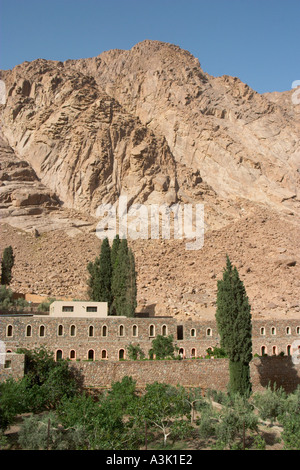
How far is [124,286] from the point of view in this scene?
3991 cm

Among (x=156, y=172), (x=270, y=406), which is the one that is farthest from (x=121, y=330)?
(x=156, y=172)

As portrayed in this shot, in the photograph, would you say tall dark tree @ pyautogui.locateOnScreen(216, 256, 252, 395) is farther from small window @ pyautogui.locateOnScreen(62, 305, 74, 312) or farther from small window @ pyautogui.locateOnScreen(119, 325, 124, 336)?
small window @ pyautogui.locateOnScreen(62, 305, 74, 312)

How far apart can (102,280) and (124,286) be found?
2764mm

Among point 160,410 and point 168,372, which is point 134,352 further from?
point 160,410

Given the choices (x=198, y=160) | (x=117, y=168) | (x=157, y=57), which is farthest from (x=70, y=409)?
(x=157, y=57)

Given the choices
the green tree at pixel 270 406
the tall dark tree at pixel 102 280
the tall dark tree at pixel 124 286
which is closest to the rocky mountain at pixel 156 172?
the tall dark tree at pixel 102 280

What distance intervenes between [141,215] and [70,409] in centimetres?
4655

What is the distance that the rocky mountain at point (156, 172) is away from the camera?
55750mm

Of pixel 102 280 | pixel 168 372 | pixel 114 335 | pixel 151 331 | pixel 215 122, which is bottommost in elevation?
pixel 168 372

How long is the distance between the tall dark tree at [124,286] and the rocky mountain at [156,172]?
808 centimetres

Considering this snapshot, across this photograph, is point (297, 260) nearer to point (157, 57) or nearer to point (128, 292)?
point (128, 292)

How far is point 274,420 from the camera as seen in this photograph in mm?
27703

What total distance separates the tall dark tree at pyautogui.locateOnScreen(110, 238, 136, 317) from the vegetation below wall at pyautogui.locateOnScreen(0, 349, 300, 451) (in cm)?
1062

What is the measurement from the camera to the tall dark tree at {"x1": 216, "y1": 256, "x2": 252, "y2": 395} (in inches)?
1171
